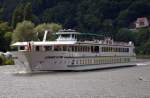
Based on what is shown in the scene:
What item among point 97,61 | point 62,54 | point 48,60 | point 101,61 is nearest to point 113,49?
point 101,61

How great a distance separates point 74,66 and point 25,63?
7974 mm

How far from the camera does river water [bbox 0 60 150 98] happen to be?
70.3 metres

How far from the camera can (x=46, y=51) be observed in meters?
101

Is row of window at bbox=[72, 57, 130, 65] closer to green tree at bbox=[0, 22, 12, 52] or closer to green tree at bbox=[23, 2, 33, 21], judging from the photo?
green tree at bbox=[0, 22, 12, 52]

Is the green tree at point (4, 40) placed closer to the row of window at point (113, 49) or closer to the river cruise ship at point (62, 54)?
the row of window at point (113, 49)

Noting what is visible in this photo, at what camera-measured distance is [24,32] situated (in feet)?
532

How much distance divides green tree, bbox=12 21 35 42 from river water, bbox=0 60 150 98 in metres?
56.0

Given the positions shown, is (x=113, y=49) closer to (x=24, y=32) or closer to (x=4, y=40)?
(x=4, y=40)

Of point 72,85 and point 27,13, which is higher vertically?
point 27,13

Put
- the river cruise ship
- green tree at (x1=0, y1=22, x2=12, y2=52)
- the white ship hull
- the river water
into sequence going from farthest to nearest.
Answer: green tree at (x1=0, y1=22, x2=12, y2=52)
the river cruise ship
the white ship hull
the river water

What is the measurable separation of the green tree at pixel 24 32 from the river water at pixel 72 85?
2205 inches

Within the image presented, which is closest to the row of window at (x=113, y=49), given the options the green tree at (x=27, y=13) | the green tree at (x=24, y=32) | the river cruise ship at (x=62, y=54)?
the river cruise ship at (x=62, y=54)

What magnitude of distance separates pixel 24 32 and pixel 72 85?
270 feet

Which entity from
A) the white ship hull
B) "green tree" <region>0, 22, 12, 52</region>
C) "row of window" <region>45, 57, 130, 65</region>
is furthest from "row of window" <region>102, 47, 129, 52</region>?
"green tree" <region>0, 22, 12, 52</region>
